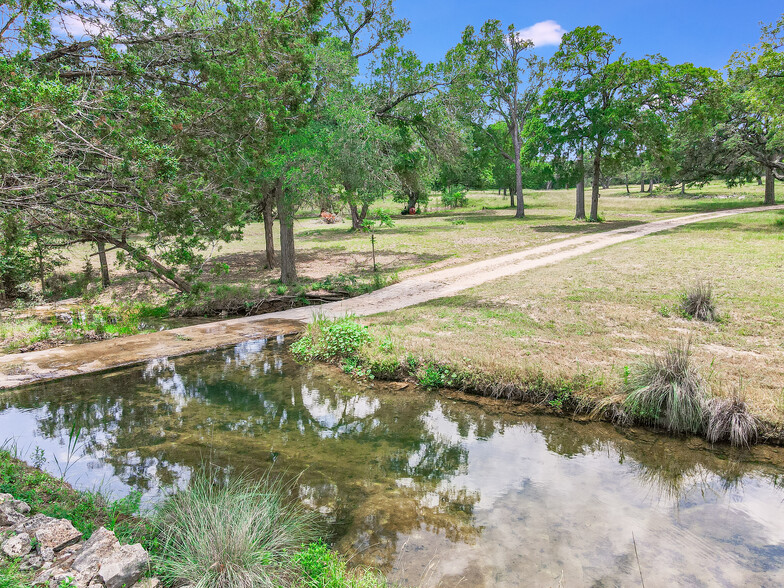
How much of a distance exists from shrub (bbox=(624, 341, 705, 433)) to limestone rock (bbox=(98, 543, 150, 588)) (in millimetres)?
5789

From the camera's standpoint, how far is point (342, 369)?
28.7 ft

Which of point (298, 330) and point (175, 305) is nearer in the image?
point (298, 330)

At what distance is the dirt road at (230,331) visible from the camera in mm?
8883

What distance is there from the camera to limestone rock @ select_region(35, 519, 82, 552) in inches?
141

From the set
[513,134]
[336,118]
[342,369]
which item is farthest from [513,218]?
[342,369]

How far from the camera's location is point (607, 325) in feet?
32.5

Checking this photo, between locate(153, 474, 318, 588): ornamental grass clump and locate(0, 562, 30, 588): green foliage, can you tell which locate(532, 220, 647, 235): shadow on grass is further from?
locate(0, 562, 30, 588): green foliage

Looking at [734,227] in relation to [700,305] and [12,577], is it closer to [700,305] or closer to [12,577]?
[700,305]

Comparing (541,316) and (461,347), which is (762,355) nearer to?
(541,316)

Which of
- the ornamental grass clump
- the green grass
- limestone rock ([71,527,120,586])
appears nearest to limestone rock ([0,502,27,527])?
limestone rock ([71,527,120,586])

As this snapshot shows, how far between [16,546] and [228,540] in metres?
1.45

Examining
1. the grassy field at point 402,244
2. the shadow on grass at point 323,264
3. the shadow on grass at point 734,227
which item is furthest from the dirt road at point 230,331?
the shadow on grass at point 734,227

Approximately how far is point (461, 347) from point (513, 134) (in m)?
31.0

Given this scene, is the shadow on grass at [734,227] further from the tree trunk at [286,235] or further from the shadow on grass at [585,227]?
the tree trunk at [286,235]
